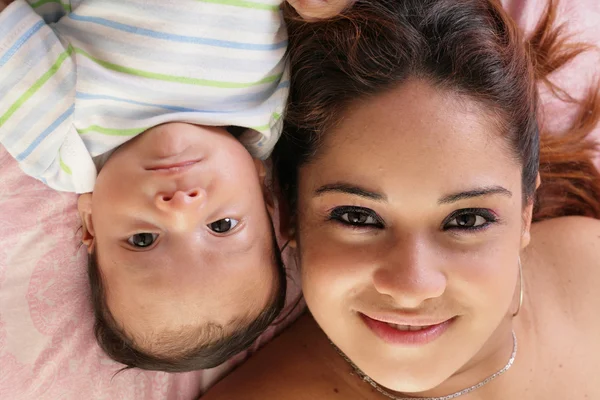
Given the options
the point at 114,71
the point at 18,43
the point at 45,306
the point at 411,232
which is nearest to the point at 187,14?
the point at 114,71

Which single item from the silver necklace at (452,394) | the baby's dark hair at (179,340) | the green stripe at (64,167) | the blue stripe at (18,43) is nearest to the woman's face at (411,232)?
the baby's dark hair at (179,340)

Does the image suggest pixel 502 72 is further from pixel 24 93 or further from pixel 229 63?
pixel 24 93

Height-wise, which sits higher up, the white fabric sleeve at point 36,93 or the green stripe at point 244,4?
the green stripe at point 244,4

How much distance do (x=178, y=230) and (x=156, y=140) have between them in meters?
0.19

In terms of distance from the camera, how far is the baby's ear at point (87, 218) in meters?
1.46

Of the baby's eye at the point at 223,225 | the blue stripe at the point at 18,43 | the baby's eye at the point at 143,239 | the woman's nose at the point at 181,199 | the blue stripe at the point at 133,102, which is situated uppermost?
the blue stripe at the point at 18,43

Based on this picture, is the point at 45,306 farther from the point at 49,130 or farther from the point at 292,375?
the point at 292,375

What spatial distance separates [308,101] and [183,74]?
0.26 metres

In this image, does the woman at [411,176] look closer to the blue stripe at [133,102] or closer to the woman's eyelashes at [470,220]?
the woman's eyelashes at [470,220]

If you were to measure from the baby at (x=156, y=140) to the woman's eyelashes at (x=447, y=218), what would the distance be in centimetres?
16

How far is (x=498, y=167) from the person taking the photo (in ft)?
4.40

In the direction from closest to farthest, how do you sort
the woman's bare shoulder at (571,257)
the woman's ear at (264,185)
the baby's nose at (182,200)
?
the baby's nose at (182,200) → the woman's ear at (264,185) → the woman's bare shoulder at (571,257)

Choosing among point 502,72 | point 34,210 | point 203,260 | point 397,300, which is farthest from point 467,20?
point 34,210

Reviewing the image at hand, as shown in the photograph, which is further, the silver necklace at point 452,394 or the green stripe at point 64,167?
the silver necklace at point 452,394
